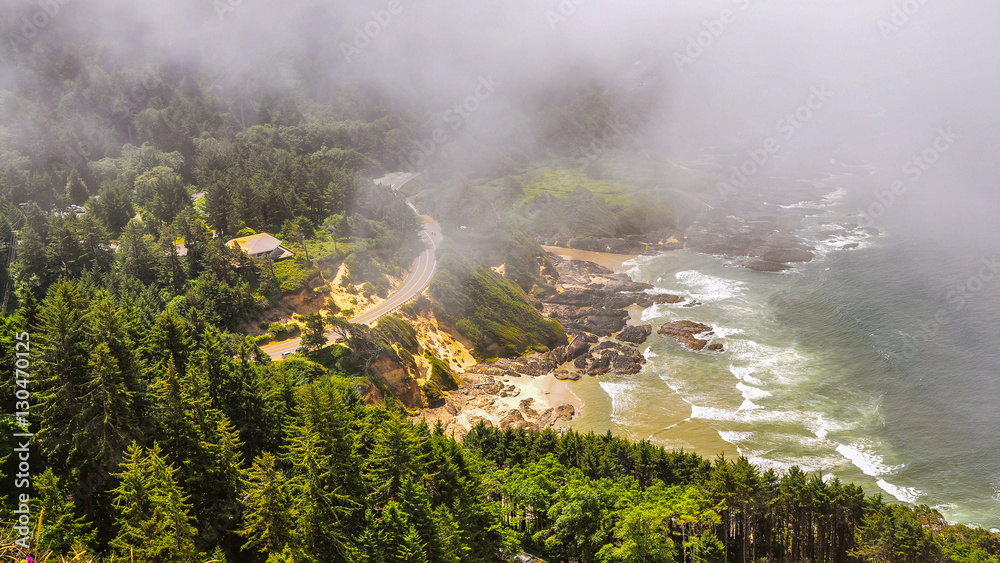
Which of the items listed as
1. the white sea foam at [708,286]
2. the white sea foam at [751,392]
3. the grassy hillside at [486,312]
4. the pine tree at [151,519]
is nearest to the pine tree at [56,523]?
the pine tree at [151,519]

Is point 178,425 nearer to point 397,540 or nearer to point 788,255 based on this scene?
point 397,540

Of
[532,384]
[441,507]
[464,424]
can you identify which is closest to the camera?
[441,507]

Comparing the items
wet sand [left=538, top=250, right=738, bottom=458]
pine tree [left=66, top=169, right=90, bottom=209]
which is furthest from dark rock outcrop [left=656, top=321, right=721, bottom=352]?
pine tree [left=66, top=169, right=90, bottom=209]

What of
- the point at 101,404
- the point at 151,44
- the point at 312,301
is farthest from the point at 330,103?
the point at 101,404

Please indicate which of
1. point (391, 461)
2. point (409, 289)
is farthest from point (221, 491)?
point (409, 289)

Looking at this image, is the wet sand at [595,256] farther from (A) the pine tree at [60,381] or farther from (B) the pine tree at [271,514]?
(A) the pine tree at [60,381]

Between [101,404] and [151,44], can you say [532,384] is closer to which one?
[101,404]
